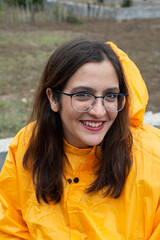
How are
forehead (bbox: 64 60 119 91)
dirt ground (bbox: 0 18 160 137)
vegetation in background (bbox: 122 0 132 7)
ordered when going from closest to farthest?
forehead (bbox: 64 60 119 91) < dirt ground (bbox: 0 18 160 137) < vegetation in background (bbox: 122 0 132 7)

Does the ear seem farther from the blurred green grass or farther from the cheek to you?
the blurred green grass

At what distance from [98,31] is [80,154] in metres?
10.9

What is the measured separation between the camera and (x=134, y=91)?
1.86 metres

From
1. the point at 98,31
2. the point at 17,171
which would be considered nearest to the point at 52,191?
the point at 17,171

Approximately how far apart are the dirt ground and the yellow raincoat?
2674 mm

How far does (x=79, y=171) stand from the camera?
5.71ft

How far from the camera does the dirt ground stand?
625 centimetres

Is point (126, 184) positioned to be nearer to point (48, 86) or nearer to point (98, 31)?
point (48, 86)

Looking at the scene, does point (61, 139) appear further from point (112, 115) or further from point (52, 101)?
point (112, 115)

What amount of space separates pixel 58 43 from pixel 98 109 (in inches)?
347

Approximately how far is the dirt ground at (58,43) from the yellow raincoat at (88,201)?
8.77ft

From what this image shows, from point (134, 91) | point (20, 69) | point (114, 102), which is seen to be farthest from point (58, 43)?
point (114, 102)

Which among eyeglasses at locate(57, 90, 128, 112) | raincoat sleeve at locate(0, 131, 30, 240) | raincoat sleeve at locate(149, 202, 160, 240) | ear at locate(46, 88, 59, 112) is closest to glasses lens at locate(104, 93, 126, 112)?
eyeglasses at locate(57, 90, 128, 112)

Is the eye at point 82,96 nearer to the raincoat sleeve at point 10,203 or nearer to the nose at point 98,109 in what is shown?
the nose at point 98,109
